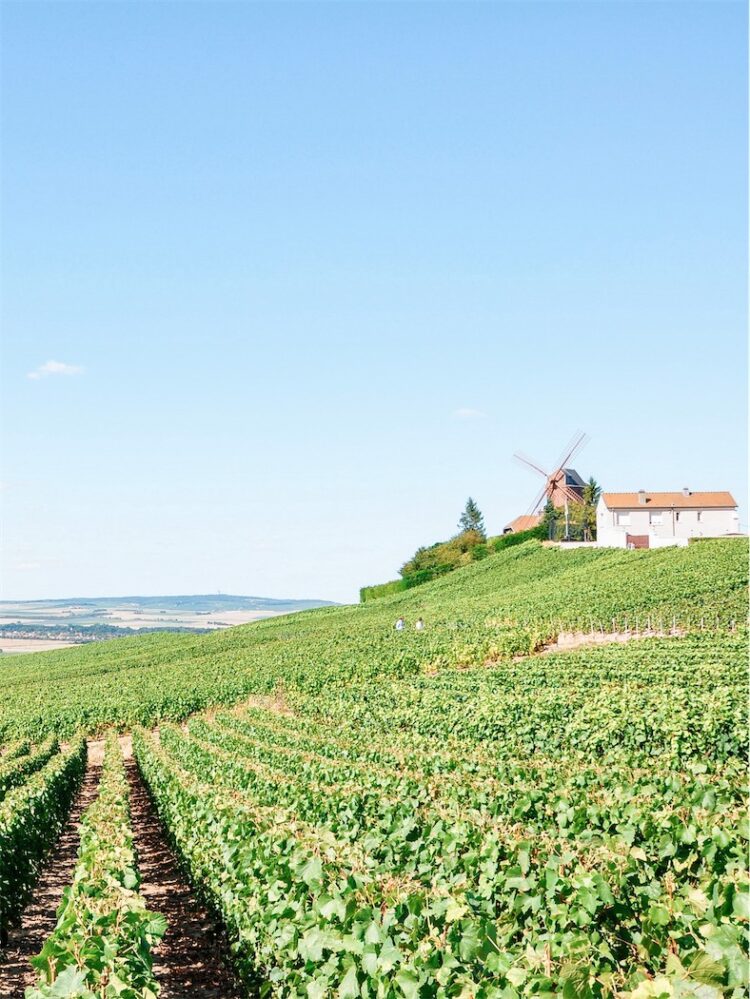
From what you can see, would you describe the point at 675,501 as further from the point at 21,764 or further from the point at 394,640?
the point at 21,764

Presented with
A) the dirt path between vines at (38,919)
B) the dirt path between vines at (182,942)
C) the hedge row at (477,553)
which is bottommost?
the dirt path between vines at (38,919)

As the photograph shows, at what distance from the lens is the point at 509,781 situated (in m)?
17.1

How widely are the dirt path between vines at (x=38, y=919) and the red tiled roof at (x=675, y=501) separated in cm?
7563

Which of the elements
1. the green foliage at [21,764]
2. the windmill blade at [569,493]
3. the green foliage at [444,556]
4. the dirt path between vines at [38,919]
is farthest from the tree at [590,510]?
the dirt path between vines at [38,919]

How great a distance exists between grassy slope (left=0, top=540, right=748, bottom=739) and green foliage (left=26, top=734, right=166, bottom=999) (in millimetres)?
32108

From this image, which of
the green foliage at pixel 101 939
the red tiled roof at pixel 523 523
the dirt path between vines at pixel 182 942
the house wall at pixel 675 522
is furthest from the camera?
the red tiled roof at pixel 523 523

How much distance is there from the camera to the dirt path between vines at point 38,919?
40.7 ft

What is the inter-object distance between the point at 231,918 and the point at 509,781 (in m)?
7.00

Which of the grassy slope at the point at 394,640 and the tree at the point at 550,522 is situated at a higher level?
the tree at the point at 550,522

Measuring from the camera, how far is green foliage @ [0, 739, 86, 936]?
589 inches

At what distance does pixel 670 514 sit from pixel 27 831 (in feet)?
274

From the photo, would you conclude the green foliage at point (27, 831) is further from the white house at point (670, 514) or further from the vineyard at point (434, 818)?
the white house at point (670, 514)

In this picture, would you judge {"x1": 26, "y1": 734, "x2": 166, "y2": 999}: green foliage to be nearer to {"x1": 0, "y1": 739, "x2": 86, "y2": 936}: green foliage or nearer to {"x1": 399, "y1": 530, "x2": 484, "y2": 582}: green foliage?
{"x1": 0, "y1": 739, "x2": 86, "y2": 936}: green foliage

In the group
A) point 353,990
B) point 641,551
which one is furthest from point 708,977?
point 641,551
